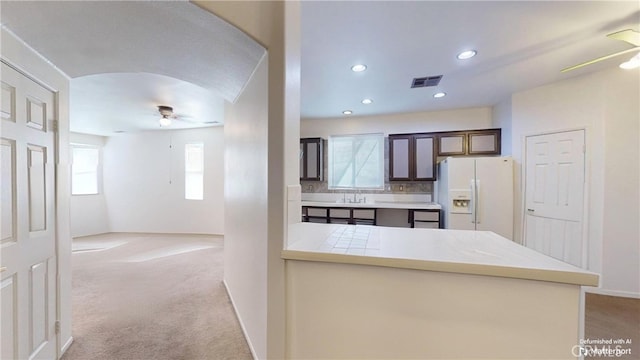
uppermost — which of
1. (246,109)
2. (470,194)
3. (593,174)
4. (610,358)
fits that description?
(246,109)

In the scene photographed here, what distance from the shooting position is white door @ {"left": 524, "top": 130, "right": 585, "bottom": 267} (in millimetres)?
3170

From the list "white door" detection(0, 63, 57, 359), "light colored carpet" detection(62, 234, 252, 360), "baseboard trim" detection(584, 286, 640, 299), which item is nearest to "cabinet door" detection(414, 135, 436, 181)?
"baseboard trim" detection(584, 286, 640, 299)

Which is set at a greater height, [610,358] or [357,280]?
[357,280]

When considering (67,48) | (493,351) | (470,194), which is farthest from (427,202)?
(67,48)

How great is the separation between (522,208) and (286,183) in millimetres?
3816

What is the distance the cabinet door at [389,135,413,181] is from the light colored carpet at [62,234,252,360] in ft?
10.9

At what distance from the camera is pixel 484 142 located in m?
4.19

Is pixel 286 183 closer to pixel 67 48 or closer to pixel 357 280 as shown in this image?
pixel 357 280

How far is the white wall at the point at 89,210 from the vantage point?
5.66 meters

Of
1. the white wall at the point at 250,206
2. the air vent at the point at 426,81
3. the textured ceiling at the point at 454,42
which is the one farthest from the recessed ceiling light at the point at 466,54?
the white wall at the point at 250,206

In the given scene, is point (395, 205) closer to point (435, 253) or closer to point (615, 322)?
point (615, 322)

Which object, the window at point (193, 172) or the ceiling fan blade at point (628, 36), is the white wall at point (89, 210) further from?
the ceiling fan blade at point (628, 36)

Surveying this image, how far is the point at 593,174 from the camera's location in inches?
121

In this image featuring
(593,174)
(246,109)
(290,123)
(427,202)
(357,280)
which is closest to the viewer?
(357,280)
